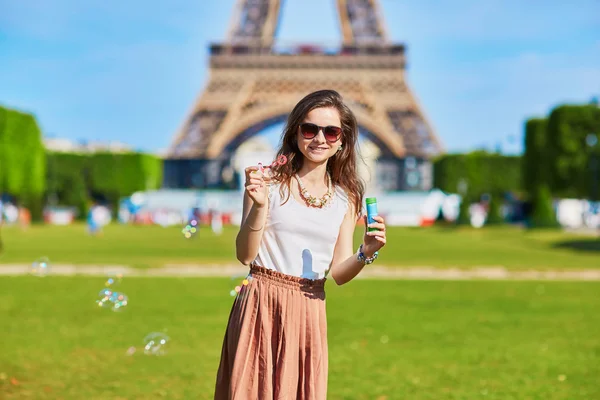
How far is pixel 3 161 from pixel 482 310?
33.2m

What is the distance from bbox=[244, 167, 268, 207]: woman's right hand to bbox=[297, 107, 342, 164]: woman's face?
0.85ft

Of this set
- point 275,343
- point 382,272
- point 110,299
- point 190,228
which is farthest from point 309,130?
point 382,272

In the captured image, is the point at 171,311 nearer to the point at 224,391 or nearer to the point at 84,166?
the point at 224,391

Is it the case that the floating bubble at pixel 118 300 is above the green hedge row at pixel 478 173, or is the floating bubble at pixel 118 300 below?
below

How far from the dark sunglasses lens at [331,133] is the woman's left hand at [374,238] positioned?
0.31 metres

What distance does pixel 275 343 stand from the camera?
2.90 m

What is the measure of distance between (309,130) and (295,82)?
4584cm

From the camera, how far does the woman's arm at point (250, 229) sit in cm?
279

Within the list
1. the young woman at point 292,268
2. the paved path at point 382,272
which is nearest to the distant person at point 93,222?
the paved path at point 382,272

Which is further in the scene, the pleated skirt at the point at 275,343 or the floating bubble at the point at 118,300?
the floating bubble at the point at 118,300

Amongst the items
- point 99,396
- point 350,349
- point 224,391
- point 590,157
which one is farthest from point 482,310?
point 590,157

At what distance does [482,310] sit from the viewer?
9742 mm

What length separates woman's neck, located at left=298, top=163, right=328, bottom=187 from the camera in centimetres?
301

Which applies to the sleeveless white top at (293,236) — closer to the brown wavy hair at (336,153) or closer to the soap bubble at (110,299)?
the brown wavy hair at (336,153)
